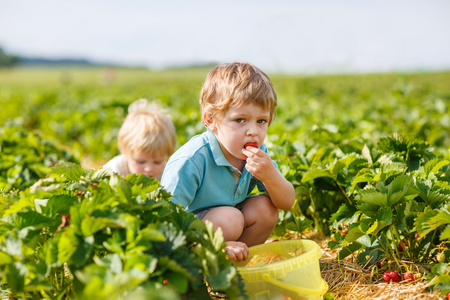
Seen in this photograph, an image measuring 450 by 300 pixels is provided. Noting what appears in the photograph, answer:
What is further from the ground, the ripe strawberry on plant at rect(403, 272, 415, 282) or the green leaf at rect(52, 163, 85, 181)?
the green leaf at rect(52, 163, 85, 181)

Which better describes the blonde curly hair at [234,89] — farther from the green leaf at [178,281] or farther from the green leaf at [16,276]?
the green leaf at [16,276]

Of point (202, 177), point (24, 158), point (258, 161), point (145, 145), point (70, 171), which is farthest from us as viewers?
point (24, 158)

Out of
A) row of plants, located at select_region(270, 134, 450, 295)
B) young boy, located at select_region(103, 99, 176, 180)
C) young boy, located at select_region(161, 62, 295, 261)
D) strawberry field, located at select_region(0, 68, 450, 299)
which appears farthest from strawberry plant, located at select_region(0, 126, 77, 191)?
row of plants, located at select_region(270, 134, 450, 295)

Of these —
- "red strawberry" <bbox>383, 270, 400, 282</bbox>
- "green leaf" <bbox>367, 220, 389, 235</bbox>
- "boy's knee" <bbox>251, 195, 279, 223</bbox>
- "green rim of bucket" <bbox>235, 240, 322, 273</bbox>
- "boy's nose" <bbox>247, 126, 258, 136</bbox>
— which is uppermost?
"boy's nose" <bbox>247, 126, 258, 136</bbox>

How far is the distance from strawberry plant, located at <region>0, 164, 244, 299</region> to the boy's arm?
0.63 meters

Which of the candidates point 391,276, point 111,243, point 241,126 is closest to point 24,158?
point 241,126

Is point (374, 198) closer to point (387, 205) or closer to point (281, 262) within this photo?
point (387, 205)

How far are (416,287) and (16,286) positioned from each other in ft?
6.46

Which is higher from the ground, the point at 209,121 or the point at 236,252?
the point at 209,121

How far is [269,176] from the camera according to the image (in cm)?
246

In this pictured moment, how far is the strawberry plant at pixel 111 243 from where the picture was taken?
150 cm

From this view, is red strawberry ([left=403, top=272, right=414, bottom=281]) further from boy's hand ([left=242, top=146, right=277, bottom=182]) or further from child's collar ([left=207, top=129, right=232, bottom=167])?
child's collar ([left=207, top=129, right=232, bottom=167])

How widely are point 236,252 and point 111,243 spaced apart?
0.76 m

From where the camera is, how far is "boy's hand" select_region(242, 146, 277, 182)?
238cm
